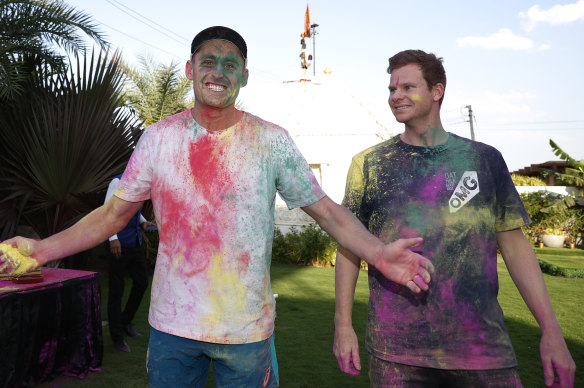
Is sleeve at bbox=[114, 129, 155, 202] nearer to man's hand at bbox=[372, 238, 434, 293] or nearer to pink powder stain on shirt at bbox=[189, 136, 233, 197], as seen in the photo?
pink powder stain on shirt at bbox=[189, 136, 233, 197]

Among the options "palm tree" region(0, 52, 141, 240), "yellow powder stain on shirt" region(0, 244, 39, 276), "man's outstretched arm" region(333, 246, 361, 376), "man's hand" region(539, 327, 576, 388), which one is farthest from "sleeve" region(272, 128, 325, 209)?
"palm tree" region(0, 52, 141, 240)

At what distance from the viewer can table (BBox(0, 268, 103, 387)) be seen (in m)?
3.92

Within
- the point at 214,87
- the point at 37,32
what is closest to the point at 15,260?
the point at 214,87

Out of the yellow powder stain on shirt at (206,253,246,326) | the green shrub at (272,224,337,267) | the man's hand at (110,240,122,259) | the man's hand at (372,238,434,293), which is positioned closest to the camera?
the man's hand at (372,238,434,293)

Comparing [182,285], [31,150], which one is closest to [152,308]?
[182,285]

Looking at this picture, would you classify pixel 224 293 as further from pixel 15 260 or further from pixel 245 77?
pixel 245 77

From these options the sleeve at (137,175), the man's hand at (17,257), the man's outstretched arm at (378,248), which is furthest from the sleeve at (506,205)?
the man's hand at (17,257)

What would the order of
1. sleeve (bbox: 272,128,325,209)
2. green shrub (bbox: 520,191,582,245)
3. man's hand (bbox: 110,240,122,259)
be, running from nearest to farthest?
sleeve (bbox: 272,128,325,209) → man's hand (bbox: 110,240,122,259) → green shrub (bbox: 520,191,582,245)

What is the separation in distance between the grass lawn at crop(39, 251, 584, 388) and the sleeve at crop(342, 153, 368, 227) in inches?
109

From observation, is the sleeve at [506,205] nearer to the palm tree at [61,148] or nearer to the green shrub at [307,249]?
the palm tree at [61,148]

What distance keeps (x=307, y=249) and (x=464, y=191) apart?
1166 cm

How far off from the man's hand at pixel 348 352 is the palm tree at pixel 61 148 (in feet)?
19.5

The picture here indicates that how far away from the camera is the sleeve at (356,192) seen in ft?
8.00

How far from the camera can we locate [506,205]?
7.59 ft
